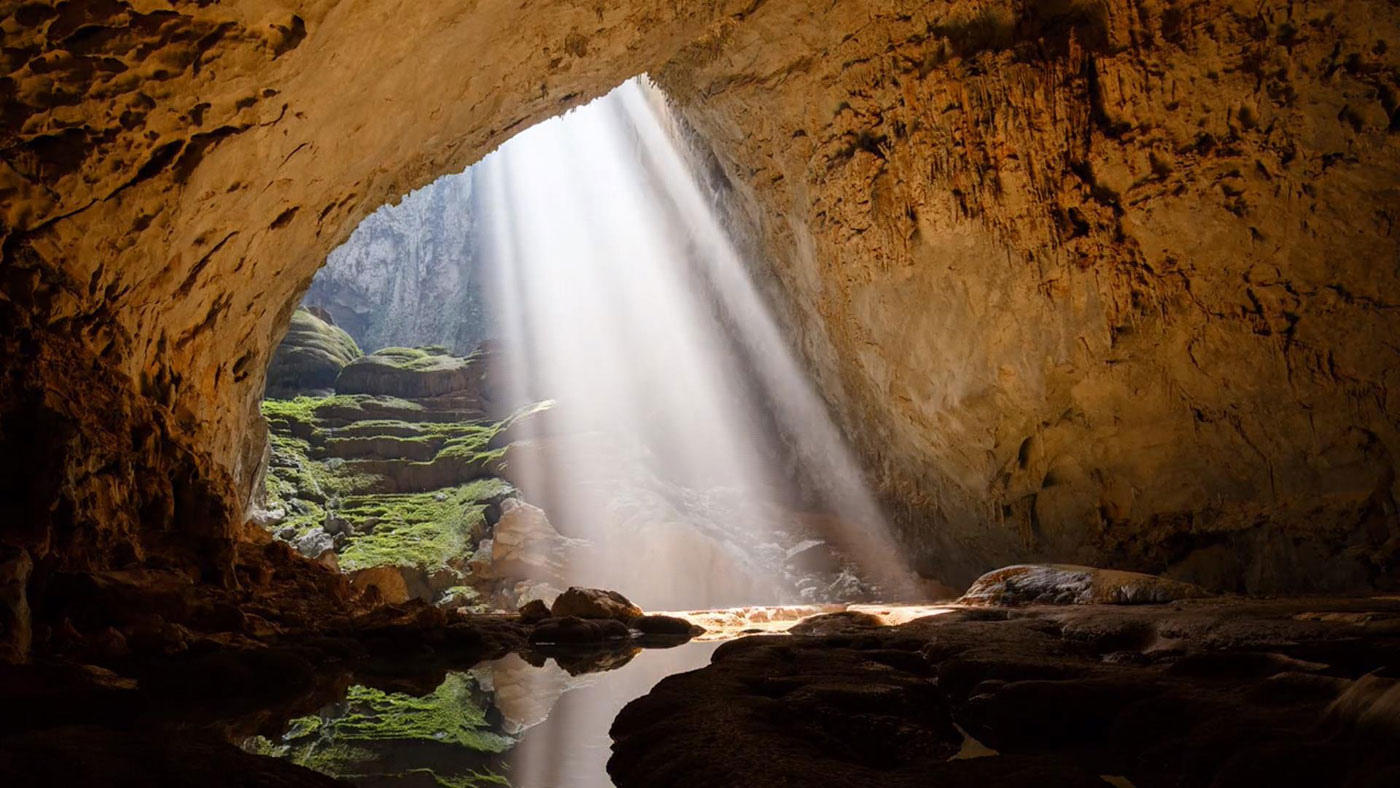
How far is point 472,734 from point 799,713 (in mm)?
1824

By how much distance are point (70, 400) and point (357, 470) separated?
26916 millimetres

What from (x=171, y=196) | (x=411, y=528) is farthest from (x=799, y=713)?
(x=411, y=528)

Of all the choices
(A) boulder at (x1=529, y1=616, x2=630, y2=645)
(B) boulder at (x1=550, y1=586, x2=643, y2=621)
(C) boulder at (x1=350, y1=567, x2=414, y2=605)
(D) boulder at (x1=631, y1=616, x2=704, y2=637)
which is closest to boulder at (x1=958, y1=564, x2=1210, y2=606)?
(D) boulder at (x1=631, y1=616, x2=704, y2=637)

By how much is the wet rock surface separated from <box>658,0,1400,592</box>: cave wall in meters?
8.37

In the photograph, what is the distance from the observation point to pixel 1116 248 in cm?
1302

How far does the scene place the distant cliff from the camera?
57.4m

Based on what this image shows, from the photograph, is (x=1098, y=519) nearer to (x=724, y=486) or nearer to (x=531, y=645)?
(x=531, y=645)

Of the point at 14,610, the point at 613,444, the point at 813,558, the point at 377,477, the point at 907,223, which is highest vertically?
the point at 377,477

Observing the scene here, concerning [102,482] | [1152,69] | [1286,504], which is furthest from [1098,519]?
[102,482]

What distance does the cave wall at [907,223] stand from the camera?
6.34 metres

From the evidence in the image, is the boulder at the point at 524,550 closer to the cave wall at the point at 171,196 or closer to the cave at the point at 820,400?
the cave at the point at 820,400

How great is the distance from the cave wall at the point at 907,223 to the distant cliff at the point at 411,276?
43749mm

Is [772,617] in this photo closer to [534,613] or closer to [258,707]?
[534,613]

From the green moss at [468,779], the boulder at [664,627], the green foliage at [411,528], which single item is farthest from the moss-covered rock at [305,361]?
the green moss at [468,779]
